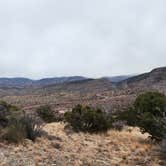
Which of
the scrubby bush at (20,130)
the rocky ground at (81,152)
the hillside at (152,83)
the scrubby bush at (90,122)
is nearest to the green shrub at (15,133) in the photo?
the scrubby bush at (20,130)

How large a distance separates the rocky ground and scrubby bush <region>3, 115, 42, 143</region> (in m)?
0.30

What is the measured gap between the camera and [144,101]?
20.8 meters

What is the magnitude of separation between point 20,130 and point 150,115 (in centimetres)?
631

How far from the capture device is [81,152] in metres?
12.8

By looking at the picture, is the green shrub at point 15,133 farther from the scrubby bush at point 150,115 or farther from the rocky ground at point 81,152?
the scrubby bush at point 150,115

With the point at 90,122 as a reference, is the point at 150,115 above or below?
above

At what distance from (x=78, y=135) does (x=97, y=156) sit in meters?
4.71

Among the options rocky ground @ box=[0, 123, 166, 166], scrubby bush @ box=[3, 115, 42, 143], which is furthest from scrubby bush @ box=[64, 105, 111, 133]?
scrubby bush @ box=[3, 115, 42, 143]

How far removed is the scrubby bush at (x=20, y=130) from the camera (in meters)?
12.9

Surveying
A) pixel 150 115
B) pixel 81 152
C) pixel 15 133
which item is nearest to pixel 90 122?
pixel 150 115

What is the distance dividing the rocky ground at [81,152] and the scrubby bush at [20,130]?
296mm

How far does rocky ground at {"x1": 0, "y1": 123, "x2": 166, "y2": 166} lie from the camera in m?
10.9

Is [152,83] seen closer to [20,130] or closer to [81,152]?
[20,130]

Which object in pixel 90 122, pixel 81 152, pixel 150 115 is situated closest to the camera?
pixel 81 152
